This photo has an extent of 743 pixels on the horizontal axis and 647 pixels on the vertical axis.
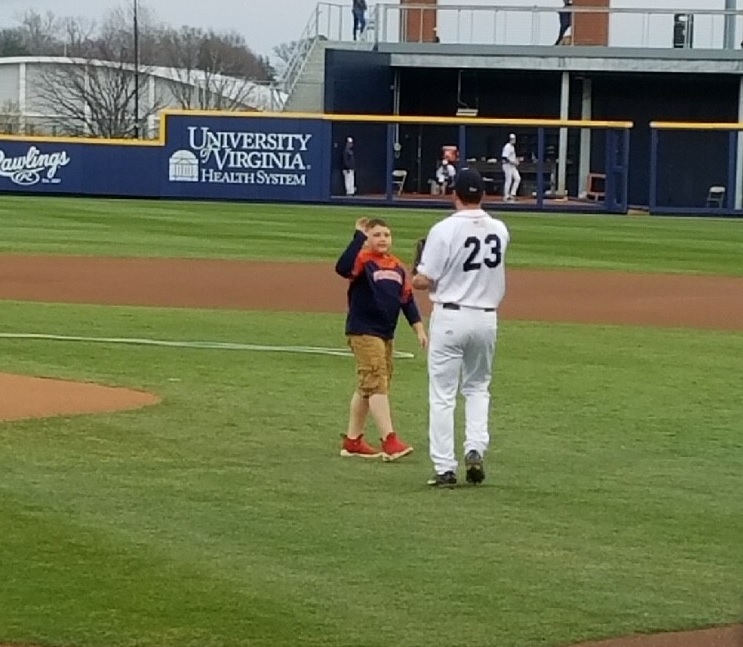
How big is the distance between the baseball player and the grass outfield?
131 cm

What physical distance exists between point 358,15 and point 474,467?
4176 cm

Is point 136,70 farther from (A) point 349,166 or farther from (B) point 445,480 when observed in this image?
(B) point 445,480

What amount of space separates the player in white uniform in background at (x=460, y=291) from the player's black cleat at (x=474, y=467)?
0.46ft

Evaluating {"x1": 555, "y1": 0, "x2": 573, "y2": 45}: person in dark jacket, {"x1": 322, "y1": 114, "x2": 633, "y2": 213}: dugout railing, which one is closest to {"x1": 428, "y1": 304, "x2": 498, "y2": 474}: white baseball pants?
{"x1": 322, "y1": 114, "x2": 633, "y2": 213}: dugout railing

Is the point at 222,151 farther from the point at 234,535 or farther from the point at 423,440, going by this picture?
the point at 234,535

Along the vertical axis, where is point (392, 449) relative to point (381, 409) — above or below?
below

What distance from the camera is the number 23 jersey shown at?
8.73m

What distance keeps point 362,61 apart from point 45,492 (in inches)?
1622

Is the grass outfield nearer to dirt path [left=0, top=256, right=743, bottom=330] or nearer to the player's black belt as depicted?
dirt path [left=0, top=256, right=743, bottom=330]

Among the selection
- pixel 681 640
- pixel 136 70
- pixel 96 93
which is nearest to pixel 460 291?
pixel 681 640

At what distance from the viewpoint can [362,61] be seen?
48844mm

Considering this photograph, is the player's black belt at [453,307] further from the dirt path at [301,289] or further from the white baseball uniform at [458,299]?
the dirt path at [301,289]

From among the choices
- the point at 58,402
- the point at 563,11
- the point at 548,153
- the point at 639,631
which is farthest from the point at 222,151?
the point at 639,631

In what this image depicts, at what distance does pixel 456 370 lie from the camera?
8.89 meters
